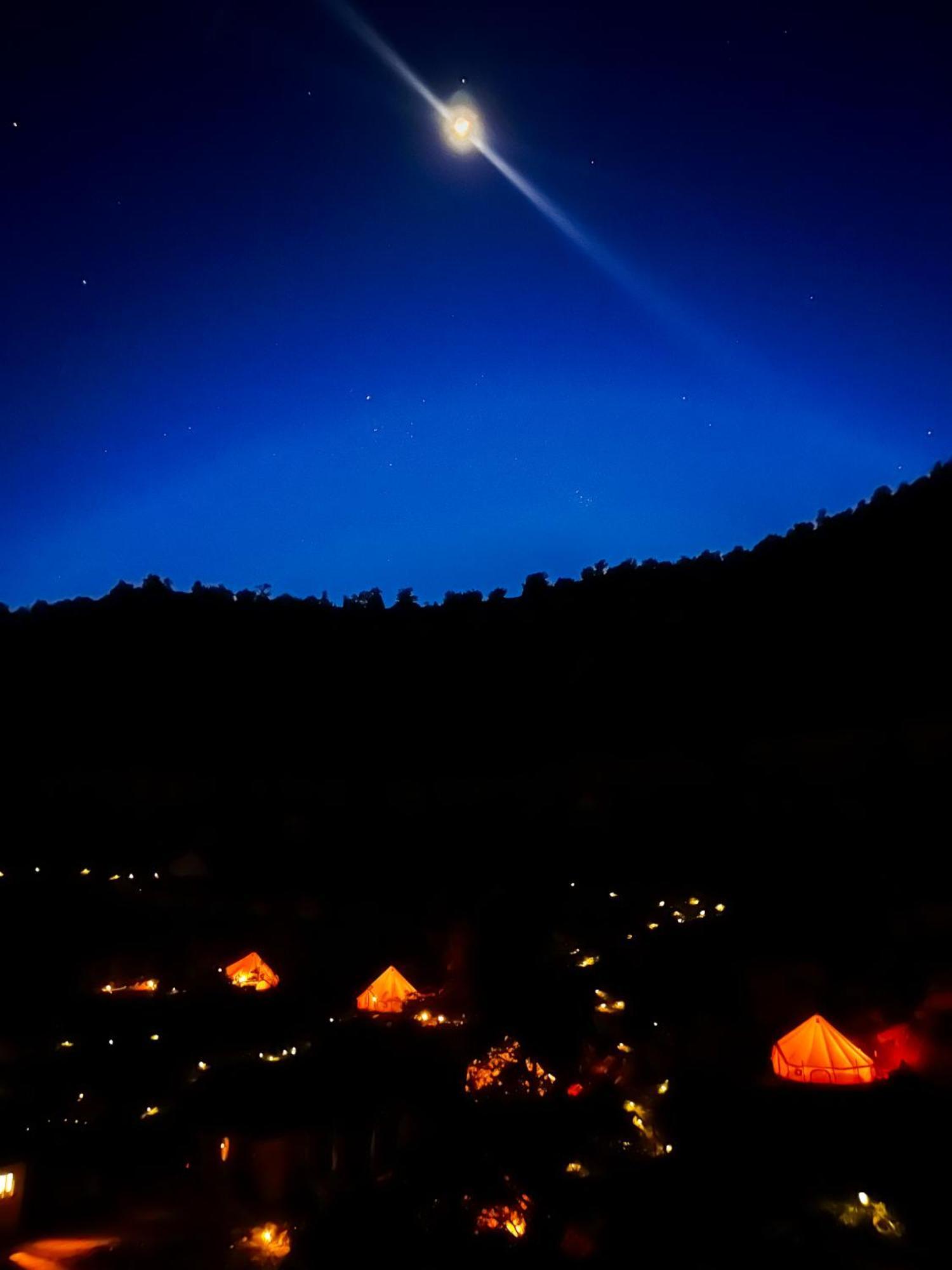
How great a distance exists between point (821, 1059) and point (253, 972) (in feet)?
15.1

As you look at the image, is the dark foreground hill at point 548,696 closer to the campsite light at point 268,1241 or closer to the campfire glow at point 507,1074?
the campfire glow at point 507,1074

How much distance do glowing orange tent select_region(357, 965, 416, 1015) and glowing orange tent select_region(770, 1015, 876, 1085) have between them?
9.74 feet

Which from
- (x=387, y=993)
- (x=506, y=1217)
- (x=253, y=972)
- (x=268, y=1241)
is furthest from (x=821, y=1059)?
(x=253, y=972)

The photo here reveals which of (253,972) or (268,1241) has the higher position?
(253,972)

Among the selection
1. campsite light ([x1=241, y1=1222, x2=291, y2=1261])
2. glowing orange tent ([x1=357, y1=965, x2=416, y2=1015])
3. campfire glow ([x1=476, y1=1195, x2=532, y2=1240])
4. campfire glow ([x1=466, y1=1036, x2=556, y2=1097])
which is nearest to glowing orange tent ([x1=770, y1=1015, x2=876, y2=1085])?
campfire glow ([x1=466, y1=1036, x2=556, y2=1097])

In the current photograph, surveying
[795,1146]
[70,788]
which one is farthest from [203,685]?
[795,1146]

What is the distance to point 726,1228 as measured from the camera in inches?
125

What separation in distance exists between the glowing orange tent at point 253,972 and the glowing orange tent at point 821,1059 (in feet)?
13.7

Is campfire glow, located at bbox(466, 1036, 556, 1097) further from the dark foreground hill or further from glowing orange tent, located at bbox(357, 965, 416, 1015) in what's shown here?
the dark foreground hill

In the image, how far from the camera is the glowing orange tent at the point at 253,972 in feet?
22.3

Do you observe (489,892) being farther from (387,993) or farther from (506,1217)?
(506,1217)

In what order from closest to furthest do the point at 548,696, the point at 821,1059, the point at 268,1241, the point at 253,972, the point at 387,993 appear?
the point at 268,1241 < the point at 821,1059 < the point at 387,993 < the point at 253,972 < the point at 548,696

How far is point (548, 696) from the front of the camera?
9.99 metres

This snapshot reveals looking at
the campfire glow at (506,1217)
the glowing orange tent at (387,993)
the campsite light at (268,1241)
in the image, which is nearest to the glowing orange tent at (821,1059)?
the campfire glow at (506,1217)
